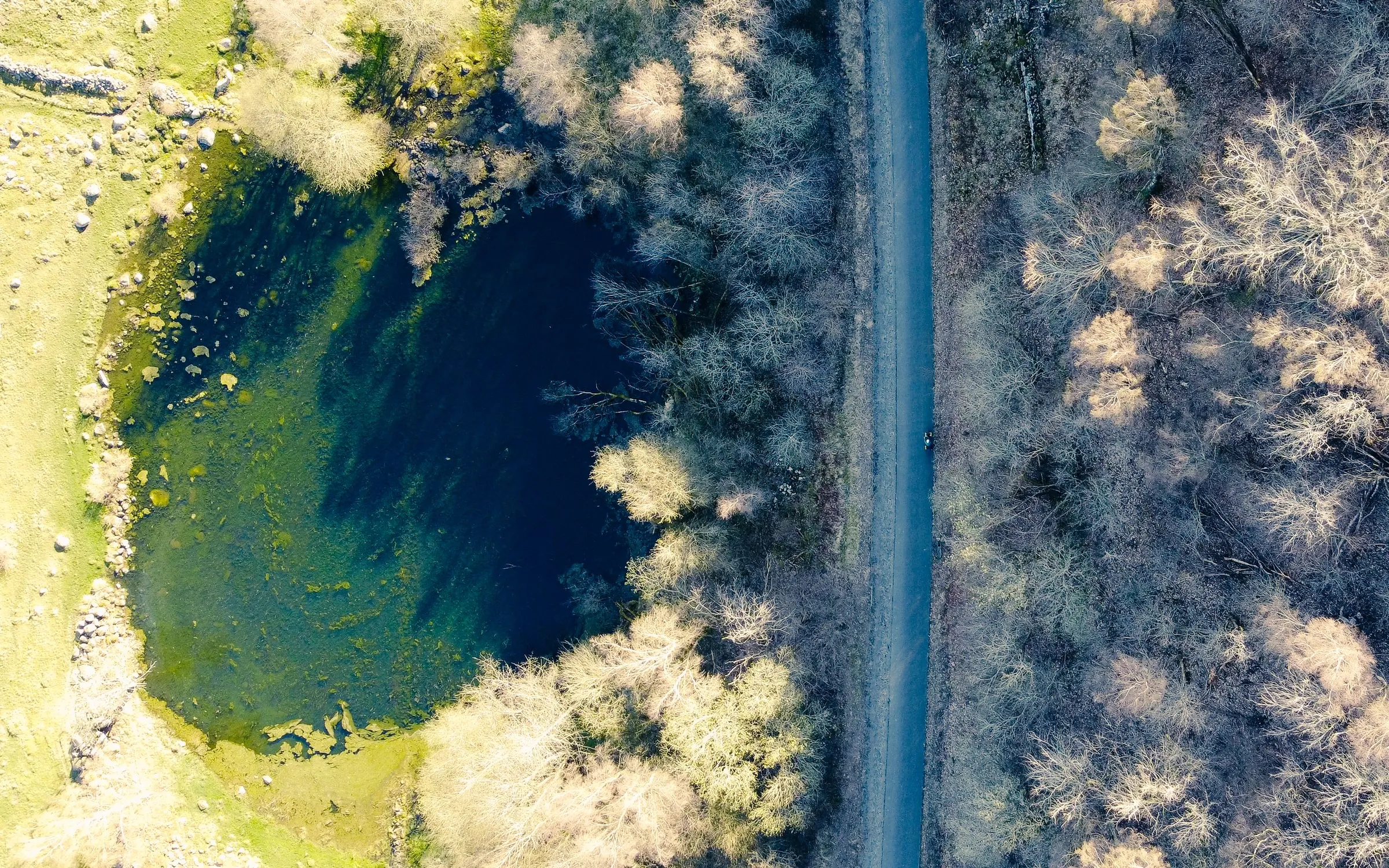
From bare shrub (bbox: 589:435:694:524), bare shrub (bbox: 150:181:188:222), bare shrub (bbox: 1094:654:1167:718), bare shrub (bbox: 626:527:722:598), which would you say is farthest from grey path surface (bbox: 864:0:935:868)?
bare shrub (bbox: 150:181:188:222)

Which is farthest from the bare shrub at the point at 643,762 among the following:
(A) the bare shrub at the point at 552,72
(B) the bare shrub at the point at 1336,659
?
(A) the bare shrub at the point at 552,72

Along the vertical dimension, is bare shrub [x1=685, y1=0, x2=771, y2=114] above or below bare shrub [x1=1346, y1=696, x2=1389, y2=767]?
above

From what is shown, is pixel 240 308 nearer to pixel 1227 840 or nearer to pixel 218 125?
pixel 218 125

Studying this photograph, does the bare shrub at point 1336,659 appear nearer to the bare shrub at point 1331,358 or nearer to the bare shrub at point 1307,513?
the bare shrub at point 1307,513

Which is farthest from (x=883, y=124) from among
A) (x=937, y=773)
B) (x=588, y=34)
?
(x=937, y=773)

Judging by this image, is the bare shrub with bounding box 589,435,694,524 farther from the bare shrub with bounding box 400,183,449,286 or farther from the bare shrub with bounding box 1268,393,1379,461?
the bare shrub with bounding box 1268,393,1379,461

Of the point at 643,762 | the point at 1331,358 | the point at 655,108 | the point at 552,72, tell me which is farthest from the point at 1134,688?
the point at 552,72
